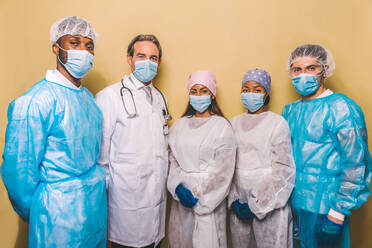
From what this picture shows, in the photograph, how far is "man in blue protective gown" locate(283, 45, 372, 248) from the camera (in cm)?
151

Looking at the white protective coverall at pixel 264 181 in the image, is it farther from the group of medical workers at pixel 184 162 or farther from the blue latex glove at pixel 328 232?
the blue latex glove at pixel 328 232

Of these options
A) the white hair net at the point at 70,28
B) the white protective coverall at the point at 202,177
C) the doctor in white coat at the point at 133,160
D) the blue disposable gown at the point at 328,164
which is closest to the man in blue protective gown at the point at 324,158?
the blue disposable gown at the point at 328,164

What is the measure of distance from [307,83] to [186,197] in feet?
4.08

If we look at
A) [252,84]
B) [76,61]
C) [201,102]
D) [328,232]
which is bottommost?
[328,232]

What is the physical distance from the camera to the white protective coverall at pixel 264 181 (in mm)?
1627

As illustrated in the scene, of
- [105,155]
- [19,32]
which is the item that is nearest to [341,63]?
[105,155]

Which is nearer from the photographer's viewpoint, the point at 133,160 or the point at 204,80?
the point at 133,160

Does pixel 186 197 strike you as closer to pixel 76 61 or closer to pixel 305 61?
pixel 76 61

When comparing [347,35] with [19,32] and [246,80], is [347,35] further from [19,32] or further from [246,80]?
[19,32]

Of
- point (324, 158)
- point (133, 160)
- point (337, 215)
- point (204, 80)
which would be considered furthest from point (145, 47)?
point (337, 215)

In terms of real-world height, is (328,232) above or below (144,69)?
below

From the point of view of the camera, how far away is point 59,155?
1353mm

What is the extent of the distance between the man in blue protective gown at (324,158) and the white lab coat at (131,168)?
3.52ft

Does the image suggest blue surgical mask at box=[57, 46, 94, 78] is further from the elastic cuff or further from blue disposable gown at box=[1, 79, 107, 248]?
the elastic cuff
